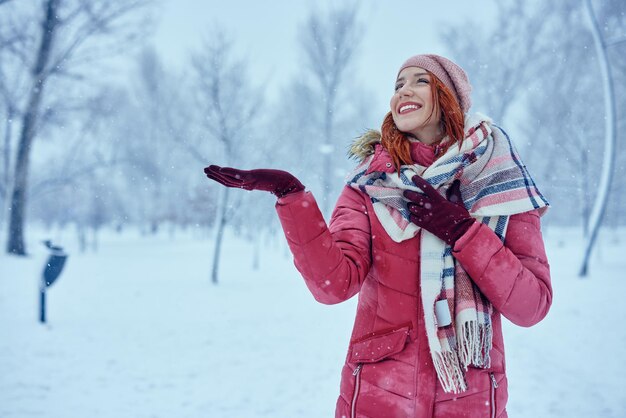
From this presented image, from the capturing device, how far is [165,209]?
25.3 metres

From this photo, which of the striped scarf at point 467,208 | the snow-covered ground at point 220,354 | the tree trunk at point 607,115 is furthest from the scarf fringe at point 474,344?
the tree trunk at point 607,115

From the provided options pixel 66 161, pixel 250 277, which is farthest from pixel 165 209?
pixel 250 277

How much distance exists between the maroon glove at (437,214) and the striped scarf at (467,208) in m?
0.03

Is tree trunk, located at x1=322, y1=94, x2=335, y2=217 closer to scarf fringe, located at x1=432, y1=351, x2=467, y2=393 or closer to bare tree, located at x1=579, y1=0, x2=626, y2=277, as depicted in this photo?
bare tree, located at x1=579, y1=0, x2=626, y2=277

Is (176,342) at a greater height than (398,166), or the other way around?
(398,166)

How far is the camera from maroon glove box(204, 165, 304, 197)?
1017 mm

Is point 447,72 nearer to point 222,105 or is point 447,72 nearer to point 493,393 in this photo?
point 493,393

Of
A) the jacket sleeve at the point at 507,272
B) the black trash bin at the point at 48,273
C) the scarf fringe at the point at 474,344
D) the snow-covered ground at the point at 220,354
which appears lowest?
the snow-covered ground at the point at 220,354

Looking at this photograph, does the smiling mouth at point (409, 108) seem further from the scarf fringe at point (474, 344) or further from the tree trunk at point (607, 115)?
the tree trunk at point (607, 115)

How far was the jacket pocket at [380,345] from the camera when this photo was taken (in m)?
1.13

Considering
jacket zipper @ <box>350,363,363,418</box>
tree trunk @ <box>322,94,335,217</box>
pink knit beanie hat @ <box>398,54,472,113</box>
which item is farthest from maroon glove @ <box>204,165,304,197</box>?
tree trunk @ <box>322,94,335,217</box>

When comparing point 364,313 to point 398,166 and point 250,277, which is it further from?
point 250,277

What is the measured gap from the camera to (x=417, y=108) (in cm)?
131

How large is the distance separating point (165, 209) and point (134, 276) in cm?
1580
